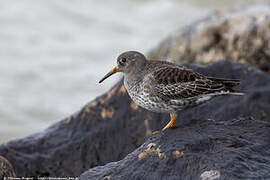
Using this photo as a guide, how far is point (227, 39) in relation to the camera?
1168 cm

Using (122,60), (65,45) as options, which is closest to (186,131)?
(122,60)

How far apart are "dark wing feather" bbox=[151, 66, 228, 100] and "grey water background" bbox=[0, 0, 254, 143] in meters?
8.35

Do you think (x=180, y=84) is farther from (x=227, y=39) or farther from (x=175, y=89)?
(x=227, y=39)

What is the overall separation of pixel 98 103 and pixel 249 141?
3138 millimetres

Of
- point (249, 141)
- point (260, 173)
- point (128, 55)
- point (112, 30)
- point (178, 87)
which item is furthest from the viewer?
point (112, 30)

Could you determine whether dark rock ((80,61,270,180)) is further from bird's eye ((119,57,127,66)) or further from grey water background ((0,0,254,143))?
grey water background ((0,0,254,143))

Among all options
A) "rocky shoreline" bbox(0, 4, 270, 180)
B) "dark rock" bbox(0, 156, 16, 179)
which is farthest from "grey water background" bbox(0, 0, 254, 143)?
"dark rock" bbox(0, 156, 16, 179)

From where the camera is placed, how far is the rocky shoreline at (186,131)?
4648mm

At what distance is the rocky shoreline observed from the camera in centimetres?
465

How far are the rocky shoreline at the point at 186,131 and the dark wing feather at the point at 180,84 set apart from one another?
0.47m

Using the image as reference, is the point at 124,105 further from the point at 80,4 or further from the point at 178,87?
the point at 80,4

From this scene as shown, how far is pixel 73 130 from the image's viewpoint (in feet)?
24.1

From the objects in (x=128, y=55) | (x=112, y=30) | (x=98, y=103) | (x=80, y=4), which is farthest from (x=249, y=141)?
(x=80, y=4)

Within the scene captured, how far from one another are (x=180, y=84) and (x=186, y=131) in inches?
34.4
